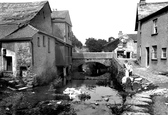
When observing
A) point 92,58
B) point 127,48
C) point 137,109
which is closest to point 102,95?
point 137,109

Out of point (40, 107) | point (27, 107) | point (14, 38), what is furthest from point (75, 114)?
point (14, 38)

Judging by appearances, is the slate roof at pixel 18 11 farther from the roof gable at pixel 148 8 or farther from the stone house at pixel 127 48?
the stone house at pixel 127 48

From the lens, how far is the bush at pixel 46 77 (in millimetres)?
15522

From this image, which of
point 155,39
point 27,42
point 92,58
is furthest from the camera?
point 92,58

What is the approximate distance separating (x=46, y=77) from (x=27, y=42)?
5.19 meters

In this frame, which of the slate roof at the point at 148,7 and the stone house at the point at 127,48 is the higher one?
the slate roof at the point at 148,7

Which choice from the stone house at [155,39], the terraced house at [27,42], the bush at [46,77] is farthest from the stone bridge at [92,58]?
the stone house at [155,39]

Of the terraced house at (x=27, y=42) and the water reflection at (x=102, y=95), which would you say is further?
the terraced house at (x=27, y=42)

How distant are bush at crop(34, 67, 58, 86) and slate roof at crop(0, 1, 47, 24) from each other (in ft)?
→ 20.5

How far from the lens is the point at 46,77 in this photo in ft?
58.4

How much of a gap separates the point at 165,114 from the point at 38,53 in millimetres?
13018

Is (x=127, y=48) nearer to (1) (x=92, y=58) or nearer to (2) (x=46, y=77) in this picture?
(1) (x=92, y=58)

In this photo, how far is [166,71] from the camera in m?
14.3

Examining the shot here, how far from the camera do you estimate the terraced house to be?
48.0 feet
